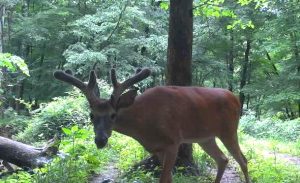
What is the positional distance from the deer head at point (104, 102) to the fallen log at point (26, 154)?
2686 millimetres

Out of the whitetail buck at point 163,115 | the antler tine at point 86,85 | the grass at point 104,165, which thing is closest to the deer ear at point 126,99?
the whitetail buck at point 163,115

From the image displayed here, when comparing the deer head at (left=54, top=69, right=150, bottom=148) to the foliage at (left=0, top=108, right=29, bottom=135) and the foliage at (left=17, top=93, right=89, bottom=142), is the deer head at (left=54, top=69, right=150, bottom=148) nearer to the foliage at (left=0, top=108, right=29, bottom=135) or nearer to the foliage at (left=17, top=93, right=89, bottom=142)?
the foliage at (left=17, top=93, right=89, bottom=142)

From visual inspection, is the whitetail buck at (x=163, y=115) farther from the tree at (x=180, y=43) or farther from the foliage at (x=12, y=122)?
the foliage at (x=12, y=122)

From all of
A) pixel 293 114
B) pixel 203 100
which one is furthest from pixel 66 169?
pixel 293 114

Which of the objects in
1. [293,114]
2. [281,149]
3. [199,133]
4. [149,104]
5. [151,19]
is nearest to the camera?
[149,104]

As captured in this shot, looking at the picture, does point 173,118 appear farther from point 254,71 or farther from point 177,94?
point 254,71

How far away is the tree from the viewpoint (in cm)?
834

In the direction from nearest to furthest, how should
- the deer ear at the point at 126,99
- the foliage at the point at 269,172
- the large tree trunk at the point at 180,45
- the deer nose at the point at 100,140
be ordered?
the deer nose at the point at 100,140 < the deer ear at the point at 126,99 < the foliage at the point at 269,172 < the large tree trunk at the point at 180,45

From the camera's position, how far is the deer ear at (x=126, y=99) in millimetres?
6215

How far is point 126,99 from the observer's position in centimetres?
623

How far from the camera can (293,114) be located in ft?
116

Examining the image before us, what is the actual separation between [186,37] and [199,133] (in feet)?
6.18

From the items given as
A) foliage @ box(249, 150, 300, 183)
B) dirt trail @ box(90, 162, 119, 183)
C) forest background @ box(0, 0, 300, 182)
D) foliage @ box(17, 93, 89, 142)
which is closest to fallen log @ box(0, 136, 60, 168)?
dirt trail @ box(90, 162, 119, 183)

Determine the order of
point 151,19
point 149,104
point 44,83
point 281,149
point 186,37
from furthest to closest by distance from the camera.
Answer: point 44,83
point 151,19
point 281,149
point 186,37
point 149,104
